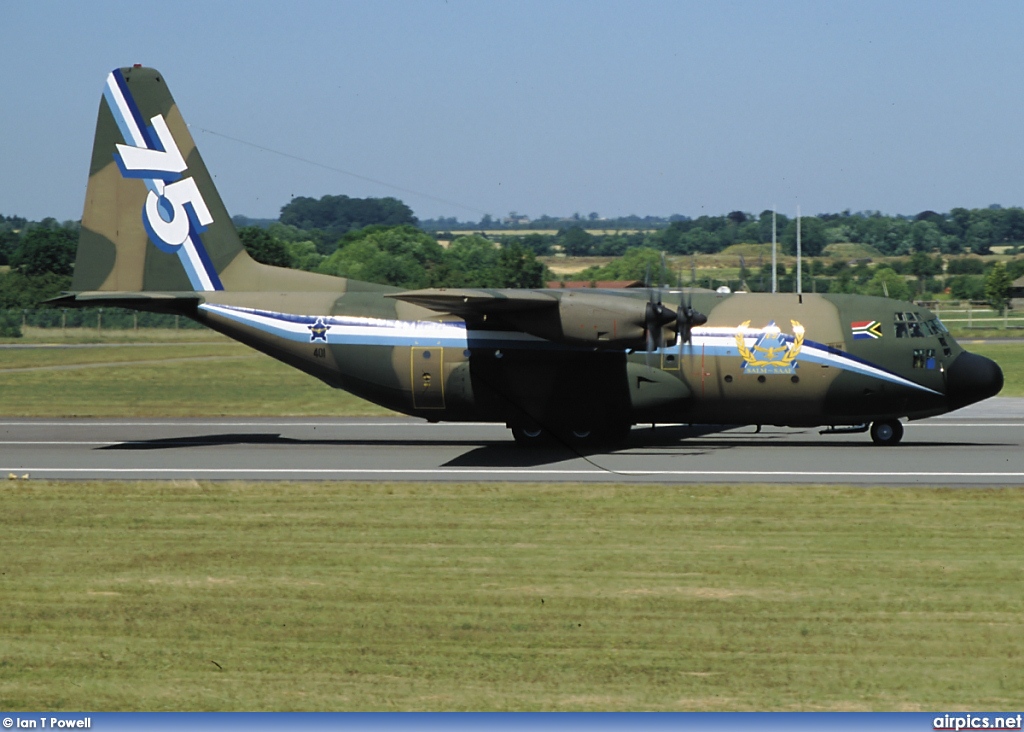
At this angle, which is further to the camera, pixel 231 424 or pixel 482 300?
pixel 231 424

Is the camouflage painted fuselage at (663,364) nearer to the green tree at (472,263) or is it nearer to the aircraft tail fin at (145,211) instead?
the aircraft tail fin at (145,211)

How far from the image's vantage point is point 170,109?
30.2m

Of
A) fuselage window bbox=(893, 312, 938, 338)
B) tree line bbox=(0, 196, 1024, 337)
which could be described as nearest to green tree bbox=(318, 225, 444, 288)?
tree line bbox=(0, 196, 1024, 337)

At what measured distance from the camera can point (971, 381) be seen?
87.2ft

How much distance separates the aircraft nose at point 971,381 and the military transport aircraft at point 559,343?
3cm

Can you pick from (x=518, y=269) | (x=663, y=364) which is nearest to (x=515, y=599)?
(x=663, y=364)

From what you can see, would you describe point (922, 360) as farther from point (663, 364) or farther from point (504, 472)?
point (504, 472)

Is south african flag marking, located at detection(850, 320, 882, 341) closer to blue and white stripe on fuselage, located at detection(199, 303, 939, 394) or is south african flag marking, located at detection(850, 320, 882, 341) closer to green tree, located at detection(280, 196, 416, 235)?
blue and white stripe on fuselage, located at detection(199, 303, 939, 394)

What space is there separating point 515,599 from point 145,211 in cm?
1986

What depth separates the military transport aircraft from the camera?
2625 centimetres

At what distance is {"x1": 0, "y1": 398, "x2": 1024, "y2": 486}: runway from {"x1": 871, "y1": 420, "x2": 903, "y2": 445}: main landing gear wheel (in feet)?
0.92

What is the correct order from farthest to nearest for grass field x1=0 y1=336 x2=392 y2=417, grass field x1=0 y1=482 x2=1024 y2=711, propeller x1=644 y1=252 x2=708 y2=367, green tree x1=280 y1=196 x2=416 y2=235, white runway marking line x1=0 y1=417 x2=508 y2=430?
green tree x1=280 y1=196 x2=416 y2=235
grass field x1=0 y1=336 x2=392 y2=417
white runway marking line x1=0 y1=417 x2=508 y2=430
propeller x1=644 y1=252 x2=708 y2=367
grass field x1=0 y1=482 x2=1024 y2=711

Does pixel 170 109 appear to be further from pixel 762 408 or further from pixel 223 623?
pixel 223 623

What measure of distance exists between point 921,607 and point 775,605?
1729mm
